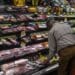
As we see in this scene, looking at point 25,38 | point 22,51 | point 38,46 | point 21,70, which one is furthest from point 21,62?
point 38,46

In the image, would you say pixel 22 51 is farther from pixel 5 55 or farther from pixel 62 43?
pixel 62 43

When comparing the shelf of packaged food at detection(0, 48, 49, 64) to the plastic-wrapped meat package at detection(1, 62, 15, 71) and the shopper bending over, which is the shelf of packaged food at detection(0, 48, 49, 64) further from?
the shopper bending over

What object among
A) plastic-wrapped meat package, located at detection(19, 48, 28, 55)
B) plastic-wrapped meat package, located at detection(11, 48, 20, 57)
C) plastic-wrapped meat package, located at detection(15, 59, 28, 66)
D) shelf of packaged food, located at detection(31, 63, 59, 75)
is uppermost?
plastic-wrapped meat package, located at detection(11, 48, 20, 57)

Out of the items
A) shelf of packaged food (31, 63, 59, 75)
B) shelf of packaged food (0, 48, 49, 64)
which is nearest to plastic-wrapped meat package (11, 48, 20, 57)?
shelf of packaged food (0, 48, 49, 64)

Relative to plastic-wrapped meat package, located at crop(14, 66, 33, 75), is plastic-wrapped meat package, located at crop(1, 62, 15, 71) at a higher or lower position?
higher

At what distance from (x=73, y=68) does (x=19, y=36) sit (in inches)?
54.8

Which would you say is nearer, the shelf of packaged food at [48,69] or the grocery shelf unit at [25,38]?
the grocery shelf unit at [25,38]

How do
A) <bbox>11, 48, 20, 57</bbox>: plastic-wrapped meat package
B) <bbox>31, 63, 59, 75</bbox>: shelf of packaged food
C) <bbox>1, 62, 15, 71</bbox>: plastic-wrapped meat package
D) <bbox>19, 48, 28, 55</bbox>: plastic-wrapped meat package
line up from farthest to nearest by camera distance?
<bbox>31, 63, 59, 75</bbox>: shelf of packaged food < <bbox>19, 48, 28, 55</bbox>: plastic-wrapped meat package < <bbox>11, 48, 20, 57</bbox>: plastic-wrapped meat package < <bbox>1, 62, 15, 71</bbox>: plastic-wrapped meat package

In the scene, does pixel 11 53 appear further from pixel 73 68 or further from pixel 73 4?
pixel 73 4

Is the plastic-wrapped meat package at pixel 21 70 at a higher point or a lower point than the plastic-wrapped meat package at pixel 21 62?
lower

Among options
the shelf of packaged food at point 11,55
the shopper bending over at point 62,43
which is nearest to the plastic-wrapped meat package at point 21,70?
the shelf of packaged food at point 11,55

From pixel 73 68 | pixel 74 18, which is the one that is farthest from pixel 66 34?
pixel 74 18

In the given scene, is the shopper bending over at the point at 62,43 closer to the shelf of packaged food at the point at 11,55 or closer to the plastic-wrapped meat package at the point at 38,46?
the shelf of packaged food at the point at 11,55

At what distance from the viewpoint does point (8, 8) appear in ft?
18.6
